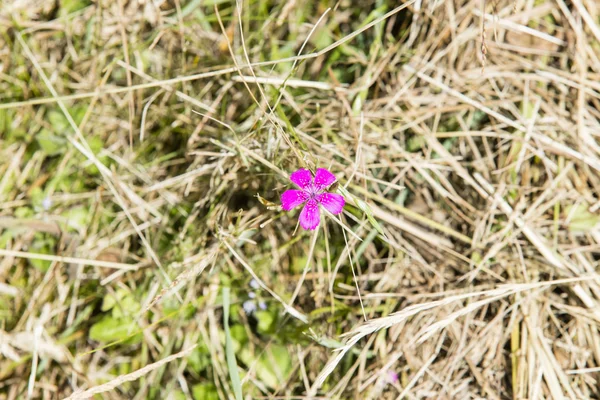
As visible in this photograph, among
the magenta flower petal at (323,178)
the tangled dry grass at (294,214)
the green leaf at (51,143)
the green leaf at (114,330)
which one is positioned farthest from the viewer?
the green leaf at (51,143)

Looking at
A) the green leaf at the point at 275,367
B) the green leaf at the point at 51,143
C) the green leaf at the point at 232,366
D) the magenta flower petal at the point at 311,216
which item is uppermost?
the magenta flower petal at the point at 311,216

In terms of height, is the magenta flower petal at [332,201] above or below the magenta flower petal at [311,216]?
above

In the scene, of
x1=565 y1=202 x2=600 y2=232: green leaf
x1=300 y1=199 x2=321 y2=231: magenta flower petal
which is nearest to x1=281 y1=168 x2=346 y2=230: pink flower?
x1=300 y1=199 x2=321 y2=231: magenta flower petal

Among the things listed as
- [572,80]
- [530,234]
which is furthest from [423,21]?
[530,234]

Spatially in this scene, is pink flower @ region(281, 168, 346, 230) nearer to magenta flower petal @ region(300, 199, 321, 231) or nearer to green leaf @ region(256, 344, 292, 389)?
magenta flower petal @ region(300, 199, 321, 231)

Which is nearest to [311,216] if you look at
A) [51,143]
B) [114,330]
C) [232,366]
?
[232,366]

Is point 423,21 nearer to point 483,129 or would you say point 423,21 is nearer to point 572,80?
point 483,129

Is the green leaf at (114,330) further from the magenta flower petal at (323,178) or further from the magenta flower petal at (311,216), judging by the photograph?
the magenta flower petal at (323,178)

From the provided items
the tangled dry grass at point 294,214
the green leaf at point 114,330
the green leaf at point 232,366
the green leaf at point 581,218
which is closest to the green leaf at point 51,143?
the tangled dry grass at point 294,214
